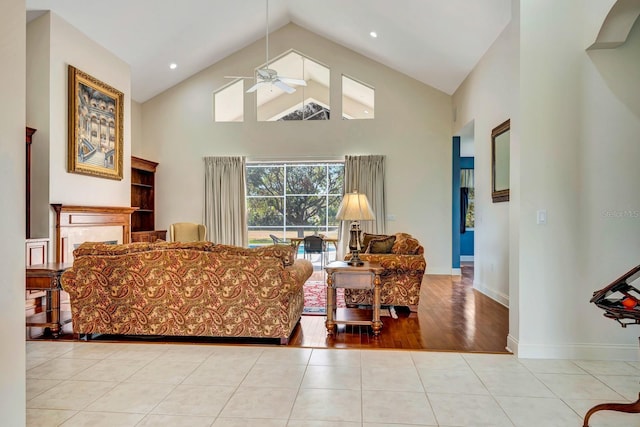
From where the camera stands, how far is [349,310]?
15.7 feet

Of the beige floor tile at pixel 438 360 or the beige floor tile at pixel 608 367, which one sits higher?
the beige floor tile at pixel 438 360

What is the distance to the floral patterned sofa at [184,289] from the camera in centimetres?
349

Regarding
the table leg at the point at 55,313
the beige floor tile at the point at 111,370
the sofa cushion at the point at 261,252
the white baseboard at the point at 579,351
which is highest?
the sofa cushion at the point at 261,252

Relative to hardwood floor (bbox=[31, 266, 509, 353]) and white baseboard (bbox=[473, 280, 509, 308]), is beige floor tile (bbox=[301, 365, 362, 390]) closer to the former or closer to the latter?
hardwood floor (bbox=[31, 266, 509, 353])

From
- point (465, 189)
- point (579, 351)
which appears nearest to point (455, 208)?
point (465, 189)

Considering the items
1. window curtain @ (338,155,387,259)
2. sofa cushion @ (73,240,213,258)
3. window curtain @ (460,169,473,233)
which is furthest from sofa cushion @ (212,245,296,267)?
window curtain @ (460,169,473,233)

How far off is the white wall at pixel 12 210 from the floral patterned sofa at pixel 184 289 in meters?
1.70

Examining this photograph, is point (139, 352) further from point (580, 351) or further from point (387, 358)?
point (580, 351)

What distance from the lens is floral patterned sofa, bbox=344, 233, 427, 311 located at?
15.3ft

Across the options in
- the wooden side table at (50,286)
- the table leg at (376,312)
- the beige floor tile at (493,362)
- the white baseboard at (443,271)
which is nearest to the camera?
the beige floor tile at (493,362)

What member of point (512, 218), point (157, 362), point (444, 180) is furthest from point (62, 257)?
point (444, 180)

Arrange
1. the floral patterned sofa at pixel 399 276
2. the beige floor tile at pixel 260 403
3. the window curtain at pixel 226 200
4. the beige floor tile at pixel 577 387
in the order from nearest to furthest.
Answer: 1. the beige floor tile at pixel 260 403
2. the beige floor tile at pixel 577 387
3. the floral patterned sofa at pixel 399 276
4. the window curtain at pixel 226 200

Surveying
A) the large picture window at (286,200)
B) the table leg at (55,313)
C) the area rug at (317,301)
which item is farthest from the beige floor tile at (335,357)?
the large picture window at (286,200)

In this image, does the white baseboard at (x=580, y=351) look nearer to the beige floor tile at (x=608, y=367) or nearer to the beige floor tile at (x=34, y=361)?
the beige floor tile at (x=608, y=367)
